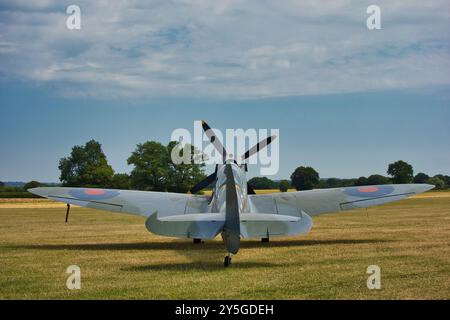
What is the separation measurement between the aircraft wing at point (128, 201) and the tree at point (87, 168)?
237 ft

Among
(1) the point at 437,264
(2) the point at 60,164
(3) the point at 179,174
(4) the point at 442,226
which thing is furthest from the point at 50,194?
(2) the point at 60,164

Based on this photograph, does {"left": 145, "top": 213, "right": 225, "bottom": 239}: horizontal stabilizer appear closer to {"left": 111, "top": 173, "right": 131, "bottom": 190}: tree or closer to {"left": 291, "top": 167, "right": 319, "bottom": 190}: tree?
{"left": 291, "top": 167, "right": 319, "bottom": 190}: tree

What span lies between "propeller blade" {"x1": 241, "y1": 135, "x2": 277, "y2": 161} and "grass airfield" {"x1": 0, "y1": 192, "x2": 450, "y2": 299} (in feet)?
10.8

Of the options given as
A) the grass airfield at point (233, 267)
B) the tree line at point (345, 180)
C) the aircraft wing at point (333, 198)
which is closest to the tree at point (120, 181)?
the tree line at point (345, 180)

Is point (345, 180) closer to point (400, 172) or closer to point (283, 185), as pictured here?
point (400, 172)

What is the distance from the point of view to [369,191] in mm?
18516

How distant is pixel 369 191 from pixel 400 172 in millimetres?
62903

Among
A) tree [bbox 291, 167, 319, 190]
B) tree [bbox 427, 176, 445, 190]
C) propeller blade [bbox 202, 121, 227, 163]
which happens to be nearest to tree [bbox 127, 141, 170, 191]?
tree [bbox 291, 167, 319, 190]

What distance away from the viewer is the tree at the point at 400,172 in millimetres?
78438

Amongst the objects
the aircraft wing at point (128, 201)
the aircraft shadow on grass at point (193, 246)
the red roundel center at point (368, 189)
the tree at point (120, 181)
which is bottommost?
the aircraft shadow on grass at point (193, 246)

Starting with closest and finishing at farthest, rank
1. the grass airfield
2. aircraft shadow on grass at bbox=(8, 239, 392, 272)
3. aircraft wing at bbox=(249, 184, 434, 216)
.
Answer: the grass airfield < aircraft shadow on grass at bbox=(8, 239, 392, 272) < aircraft wing at bbox=(249, 184, 434, 216)

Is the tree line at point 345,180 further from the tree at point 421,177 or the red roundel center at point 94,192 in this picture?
the red roundel center at point 94,192

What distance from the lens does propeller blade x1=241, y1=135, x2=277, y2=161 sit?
20.7 meters

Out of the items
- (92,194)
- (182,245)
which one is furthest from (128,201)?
(182,245)
